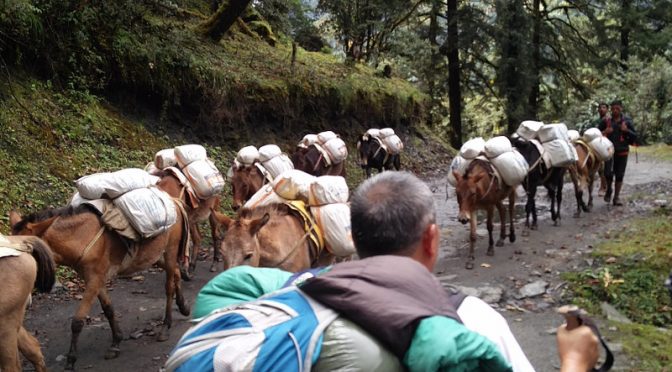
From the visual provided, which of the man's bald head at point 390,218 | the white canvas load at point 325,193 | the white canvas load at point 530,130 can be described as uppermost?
the man's bald head at point 390,218

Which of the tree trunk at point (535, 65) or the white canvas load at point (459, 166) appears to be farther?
the tree trunk at point (535, 65)

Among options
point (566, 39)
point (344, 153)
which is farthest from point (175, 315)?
point (566, 39)

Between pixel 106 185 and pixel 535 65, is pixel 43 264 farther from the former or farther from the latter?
pixel 535 65

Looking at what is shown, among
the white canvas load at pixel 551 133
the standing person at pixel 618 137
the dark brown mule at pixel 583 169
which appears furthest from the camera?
the standing person at pixel 618 137

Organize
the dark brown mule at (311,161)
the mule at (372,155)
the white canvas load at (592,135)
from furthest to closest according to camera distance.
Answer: the mule at (372,155) → the white canvas load at (592,135) → the dark brown mule at (311,161)

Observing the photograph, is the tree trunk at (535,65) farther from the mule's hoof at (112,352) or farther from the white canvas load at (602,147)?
the mule's hoof at (112,352)

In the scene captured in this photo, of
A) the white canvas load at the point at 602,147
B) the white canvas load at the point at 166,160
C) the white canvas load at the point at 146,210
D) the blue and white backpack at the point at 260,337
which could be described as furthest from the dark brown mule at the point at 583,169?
the blue and white backpack at the point at 260,337

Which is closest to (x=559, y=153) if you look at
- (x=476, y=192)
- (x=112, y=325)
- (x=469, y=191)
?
(x=476, y=192)

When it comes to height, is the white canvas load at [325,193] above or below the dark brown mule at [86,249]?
above

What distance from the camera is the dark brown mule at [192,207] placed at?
907 centimetres

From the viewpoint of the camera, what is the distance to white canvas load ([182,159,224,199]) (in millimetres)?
9188

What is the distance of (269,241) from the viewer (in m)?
5.86

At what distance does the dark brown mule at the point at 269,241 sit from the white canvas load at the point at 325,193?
12.6 inches

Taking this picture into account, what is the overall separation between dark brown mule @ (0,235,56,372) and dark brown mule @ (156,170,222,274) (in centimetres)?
354
